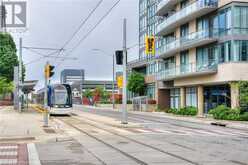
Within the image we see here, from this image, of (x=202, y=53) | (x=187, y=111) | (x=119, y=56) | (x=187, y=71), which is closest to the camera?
(x=119, y=56)

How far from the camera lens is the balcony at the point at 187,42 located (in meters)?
51.9

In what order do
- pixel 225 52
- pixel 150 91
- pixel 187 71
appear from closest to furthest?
pixel 225 52, pixel 187 71, pixel 150 91

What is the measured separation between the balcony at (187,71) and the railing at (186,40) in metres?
2.71

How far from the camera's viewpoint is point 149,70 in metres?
87.0

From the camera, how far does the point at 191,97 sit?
60.2 meters

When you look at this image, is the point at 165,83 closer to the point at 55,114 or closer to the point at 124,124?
the point at 55,114

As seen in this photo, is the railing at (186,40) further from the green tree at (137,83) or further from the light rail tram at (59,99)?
the green tree at (137,83)

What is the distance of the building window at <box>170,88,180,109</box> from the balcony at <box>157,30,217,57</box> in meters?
5.39

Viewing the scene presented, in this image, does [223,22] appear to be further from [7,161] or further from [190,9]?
[7,161]

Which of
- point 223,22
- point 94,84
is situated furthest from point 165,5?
point 94,84

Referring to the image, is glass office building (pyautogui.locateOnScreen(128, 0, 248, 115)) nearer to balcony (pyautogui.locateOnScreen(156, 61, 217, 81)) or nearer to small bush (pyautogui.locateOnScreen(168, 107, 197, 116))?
balcony (pyautogui.locateOnScreen(156, 61, 217, 81))

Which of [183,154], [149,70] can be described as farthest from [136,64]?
[183,154]

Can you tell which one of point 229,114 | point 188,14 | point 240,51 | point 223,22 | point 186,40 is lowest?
point 229,114

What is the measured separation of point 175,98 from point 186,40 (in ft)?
42.0
